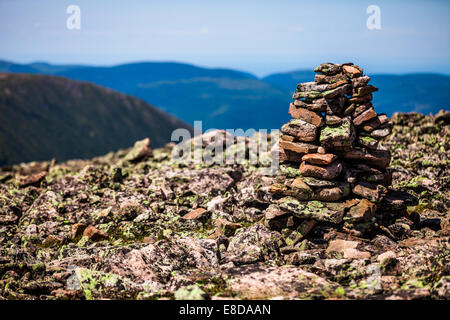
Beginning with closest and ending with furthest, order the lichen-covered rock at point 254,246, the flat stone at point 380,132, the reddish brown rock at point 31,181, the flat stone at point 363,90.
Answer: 1. the lichen-covered rock at point 254,246
2. the flat stone at point 363,90
3. the flat stone at point 380,132
4. the reddish brown rock at point 31,181

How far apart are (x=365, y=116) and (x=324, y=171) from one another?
133 inches

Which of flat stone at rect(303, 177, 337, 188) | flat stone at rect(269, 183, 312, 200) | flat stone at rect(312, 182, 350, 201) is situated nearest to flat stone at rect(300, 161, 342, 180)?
flat stone at rect(303, 177, 337, 188)

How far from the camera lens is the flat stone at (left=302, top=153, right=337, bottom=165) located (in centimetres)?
1691

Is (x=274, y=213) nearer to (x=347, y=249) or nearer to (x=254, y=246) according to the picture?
(x=254, y=246)

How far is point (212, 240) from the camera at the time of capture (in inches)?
651

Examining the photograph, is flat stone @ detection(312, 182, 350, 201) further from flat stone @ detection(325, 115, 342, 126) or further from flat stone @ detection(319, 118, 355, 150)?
flat stone @ detection(325, 115, 342, 126)

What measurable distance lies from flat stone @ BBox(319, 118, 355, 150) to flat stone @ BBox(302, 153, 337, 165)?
1.66ft

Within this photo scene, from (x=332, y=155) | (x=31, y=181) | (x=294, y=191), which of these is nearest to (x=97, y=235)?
(x=294, y=191)

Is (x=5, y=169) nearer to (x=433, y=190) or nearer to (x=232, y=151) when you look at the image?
(x=232, y=151)

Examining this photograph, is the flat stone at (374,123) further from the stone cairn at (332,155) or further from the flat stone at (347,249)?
the flat stone at (347,249)

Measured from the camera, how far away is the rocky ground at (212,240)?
43.2 ft

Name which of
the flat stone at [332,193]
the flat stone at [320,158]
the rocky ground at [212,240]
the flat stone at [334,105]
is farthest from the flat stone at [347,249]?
the flat stone at [334,105]
